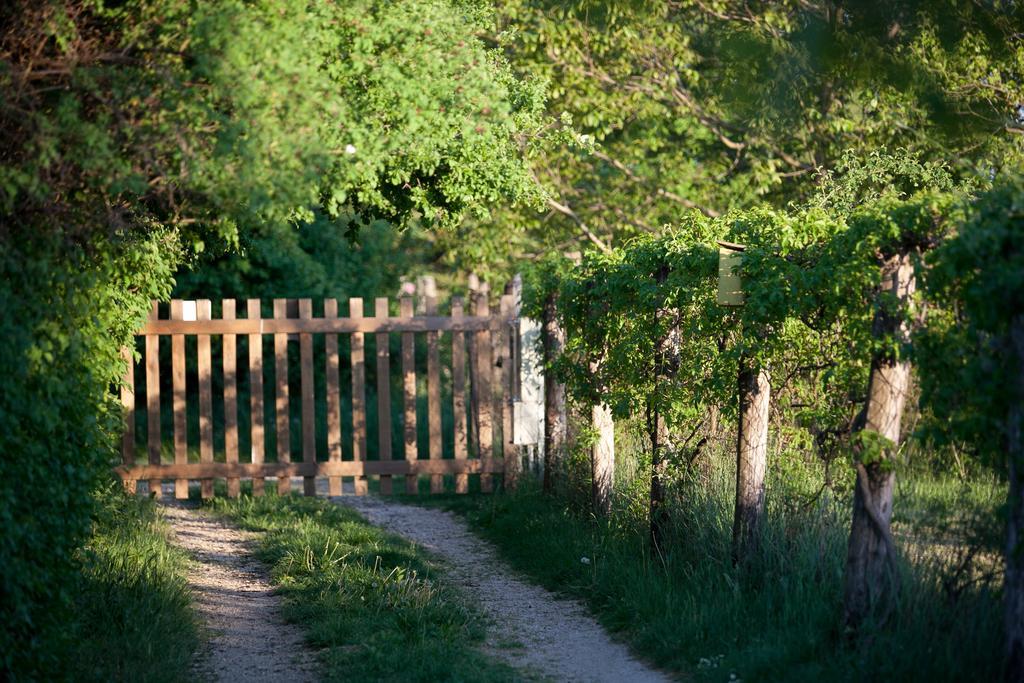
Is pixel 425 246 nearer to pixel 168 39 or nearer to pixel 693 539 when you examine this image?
pixel 693 539

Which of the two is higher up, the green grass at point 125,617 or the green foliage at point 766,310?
the green foliage at point 766,310

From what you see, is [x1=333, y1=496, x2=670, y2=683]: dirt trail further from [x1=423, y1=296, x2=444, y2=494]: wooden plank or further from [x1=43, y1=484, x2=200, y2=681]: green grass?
[x1=43, y1=484, x2=200, y2=681]: green grass

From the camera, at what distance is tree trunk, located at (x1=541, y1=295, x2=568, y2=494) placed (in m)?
9.14

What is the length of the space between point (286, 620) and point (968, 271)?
428 cm

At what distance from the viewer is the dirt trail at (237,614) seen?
545cm

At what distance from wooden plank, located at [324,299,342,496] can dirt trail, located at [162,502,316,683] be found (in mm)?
978

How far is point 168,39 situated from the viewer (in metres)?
4.35

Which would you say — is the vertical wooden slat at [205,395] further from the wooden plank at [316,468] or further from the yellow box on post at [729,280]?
the yellow box on post at [729,280]

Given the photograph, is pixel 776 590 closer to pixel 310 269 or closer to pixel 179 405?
pixel 179 405

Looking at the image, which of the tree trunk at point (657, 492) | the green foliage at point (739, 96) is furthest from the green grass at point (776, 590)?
the green foliage at point (739, 96)

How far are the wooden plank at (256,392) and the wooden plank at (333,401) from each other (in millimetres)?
594

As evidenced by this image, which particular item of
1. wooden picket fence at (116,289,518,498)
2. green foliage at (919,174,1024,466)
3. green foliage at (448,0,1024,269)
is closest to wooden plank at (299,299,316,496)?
wooden picket fence at (116,289,518,498)

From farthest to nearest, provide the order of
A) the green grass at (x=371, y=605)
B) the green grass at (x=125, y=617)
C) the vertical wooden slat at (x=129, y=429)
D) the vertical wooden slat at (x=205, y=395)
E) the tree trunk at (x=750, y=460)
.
Result: the vertical wooden slat at (x=205, y=395) → the vertical wooden slat at (x=129, y=429) → the tree trunk at (x=750, y=460) → the green grass at (x=371, y=605) → the green grass at (x=125, y=617)

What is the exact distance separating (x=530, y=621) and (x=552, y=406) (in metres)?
3.19
